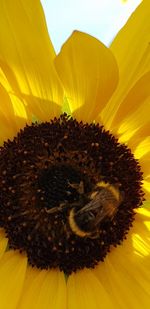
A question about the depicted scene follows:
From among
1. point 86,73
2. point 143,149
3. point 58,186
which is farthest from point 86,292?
point 86,73

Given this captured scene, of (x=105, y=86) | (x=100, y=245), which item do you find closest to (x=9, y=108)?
(x=105, y=86)

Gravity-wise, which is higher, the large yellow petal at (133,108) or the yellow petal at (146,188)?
the large yellow petal at (133,108)

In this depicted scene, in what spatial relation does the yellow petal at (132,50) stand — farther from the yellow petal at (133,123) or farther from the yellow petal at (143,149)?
the yellow petal at (143,149)

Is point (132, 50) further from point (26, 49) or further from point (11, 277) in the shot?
point (11, 277)

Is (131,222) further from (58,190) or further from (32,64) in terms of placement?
(32,64)

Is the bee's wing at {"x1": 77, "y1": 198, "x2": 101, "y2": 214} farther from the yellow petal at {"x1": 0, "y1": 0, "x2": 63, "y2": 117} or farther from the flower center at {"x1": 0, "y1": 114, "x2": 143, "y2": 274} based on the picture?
the yellow petal at {"x1": 0, "y1": 0, "x2": 63, "y2": 117}

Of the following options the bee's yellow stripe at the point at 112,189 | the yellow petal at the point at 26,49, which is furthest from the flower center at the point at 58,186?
the yellow petal at the point at 26,49
